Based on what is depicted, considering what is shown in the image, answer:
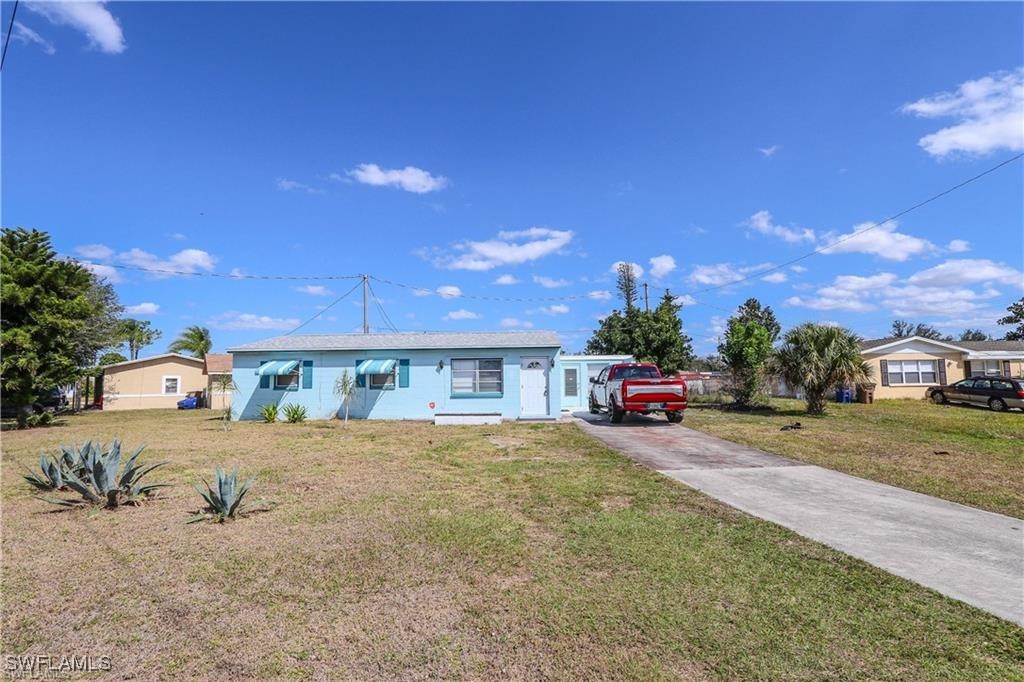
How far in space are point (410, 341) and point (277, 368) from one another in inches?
194

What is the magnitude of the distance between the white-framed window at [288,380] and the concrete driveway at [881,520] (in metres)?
13.6

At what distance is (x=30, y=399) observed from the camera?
17688 mm

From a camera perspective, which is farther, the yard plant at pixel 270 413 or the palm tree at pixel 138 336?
the palm tree at pixel 138 336

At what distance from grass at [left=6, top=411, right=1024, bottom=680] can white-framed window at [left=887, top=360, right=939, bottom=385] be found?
87.9 ft

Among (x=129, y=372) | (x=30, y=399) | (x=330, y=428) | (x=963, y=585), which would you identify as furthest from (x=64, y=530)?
(x=129, y=372)

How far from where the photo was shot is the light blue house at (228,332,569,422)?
18.2 m

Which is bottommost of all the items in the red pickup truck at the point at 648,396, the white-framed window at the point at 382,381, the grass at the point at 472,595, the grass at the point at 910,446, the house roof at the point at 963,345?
the grass at the point at 910,446

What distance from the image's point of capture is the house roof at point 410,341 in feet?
60.1

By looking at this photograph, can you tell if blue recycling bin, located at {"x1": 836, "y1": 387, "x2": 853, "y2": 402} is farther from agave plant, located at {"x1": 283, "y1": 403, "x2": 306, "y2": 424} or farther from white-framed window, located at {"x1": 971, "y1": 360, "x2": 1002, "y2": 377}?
agave plant, located at {"x1": 283, "y1": 403, "x2": 306, "y2": 424}

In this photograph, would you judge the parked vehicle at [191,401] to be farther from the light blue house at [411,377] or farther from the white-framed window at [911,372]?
the white-framed window at [911,372]

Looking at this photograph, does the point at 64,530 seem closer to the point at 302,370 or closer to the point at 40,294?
the point at 302,370

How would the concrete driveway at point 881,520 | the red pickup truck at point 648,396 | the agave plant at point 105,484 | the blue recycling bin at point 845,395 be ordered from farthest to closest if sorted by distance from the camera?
the blue recycling bin at point 845,395, the red pickup truck at point 648,396, the agave plant at point 105,484, the concrete driveway at point 881,520

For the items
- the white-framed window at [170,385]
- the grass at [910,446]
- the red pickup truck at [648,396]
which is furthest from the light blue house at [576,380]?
the white-framed window at [170,385]

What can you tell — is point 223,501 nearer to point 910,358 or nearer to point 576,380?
point 576,380
